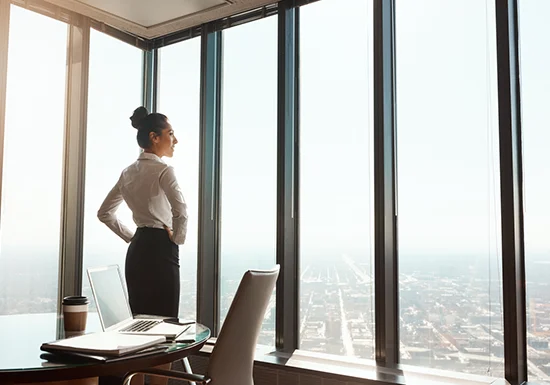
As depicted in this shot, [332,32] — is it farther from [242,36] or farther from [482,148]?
[482,148]

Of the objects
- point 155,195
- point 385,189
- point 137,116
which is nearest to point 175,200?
point 155,195

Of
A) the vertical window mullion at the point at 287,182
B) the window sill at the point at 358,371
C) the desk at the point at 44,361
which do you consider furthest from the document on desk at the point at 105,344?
the vertical window mullion at the point at 287,182

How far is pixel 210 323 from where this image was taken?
12.3 feet

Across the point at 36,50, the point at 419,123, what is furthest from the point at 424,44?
the point at 36,50

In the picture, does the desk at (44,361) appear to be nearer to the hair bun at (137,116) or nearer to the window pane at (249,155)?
the hair bun at (137,116)

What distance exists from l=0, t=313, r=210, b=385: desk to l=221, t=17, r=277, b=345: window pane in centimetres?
158

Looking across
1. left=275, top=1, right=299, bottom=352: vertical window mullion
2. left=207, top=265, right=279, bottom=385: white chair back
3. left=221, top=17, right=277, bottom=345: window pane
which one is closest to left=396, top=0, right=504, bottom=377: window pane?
left=275, top=1, right=299, bottom=352: vertical window mullion

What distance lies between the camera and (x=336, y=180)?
328cm

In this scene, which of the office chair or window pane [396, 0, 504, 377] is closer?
the office chair

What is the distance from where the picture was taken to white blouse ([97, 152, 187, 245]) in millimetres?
2797

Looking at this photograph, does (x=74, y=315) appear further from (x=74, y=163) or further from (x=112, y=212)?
(x=74, y=163)

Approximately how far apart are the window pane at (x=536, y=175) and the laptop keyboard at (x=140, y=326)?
172 cm

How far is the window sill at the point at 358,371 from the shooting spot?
2.65 metres

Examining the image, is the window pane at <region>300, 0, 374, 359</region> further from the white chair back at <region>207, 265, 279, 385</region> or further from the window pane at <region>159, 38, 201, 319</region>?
the white chair back at <region>207, 265, 279, 385</region>
